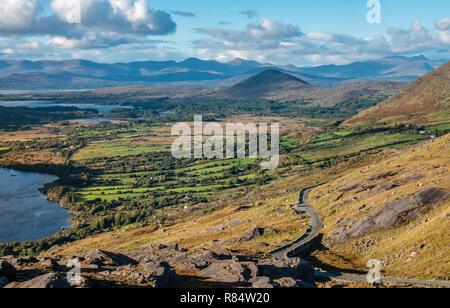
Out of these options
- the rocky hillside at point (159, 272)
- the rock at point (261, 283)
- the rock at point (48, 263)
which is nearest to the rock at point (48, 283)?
the rocky hillside at point (159, 272)

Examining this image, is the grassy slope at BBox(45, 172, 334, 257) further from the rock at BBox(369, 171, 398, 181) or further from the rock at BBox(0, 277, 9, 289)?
the rock at BBox(0, 277, 9, 289)

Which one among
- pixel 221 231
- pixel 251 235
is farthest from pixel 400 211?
pixel 221 231

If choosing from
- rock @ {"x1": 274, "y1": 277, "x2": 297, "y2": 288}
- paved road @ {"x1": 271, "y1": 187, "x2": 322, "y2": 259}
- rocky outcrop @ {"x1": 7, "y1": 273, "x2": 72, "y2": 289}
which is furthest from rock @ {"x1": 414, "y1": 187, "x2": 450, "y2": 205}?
rocky outcrop @ {"x1": 7, "y1": 273, "x2": 72, "y2": 289}

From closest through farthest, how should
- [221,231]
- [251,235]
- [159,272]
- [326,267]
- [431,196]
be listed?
1. [159,272]
2. [326,267]
3. [431,196]
4. [251,235]
5. [221,231]

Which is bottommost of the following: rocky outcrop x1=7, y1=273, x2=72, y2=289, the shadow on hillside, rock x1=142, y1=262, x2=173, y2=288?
the shadow on hillside

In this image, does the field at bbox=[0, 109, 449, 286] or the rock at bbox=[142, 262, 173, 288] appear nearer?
the rock at bbox=[142, 262, 173, 288]

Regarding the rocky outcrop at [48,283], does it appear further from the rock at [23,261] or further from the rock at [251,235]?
the rock at [251,235]

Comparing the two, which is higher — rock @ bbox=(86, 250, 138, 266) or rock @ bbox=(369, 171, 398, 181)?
rock @ bbox=(369, 171, 398, 181)

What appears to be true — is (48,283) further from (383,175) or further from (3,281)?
(383,175)
